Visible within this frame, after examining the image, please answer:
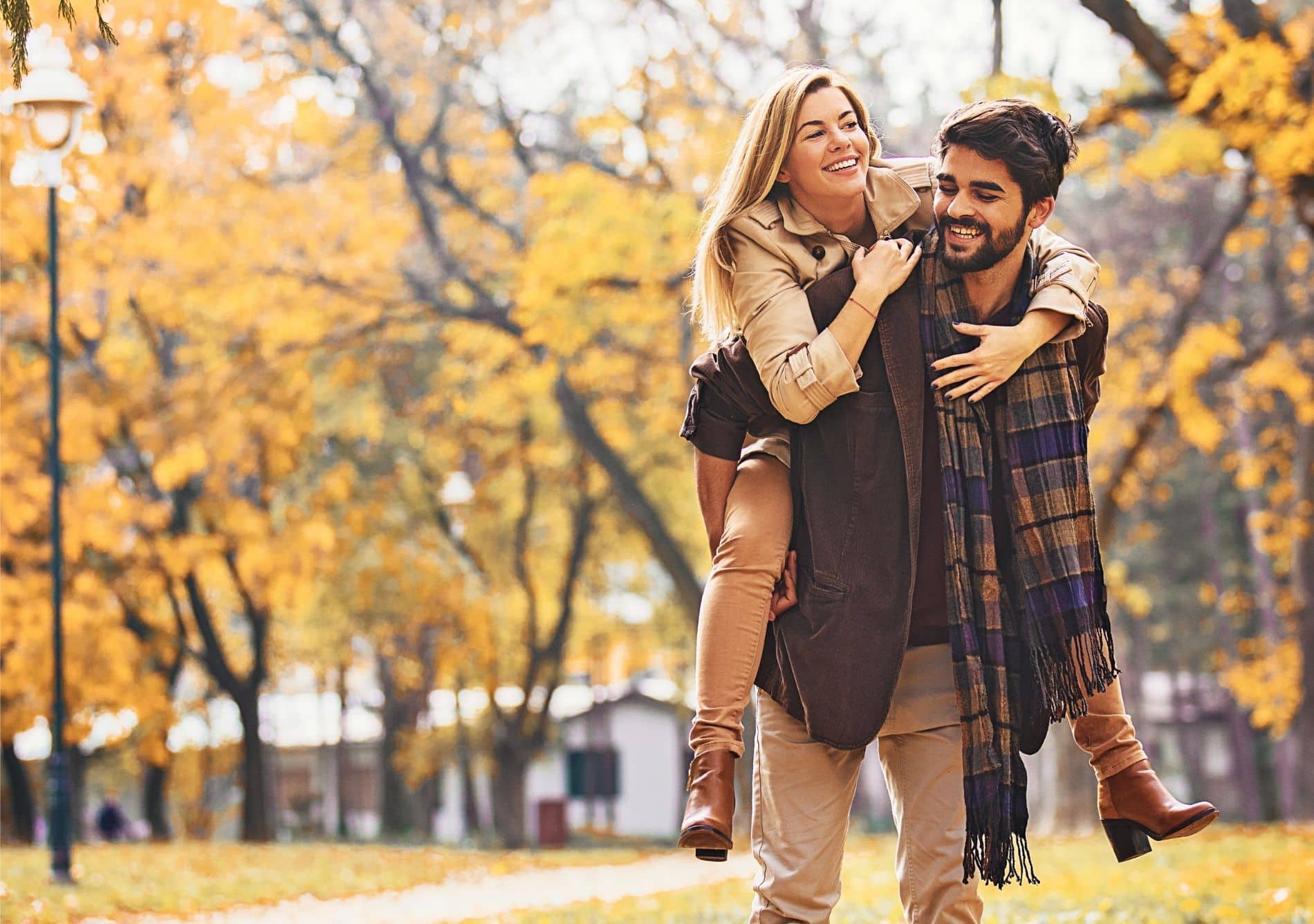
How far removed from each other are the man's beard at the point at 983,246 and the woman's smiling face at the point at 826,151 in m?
0.25

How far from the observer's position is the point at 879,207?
11.8 feet

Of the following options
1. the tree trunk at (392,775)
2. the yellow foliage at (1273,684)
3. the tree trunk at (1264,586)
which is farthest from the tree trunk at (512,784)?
the tree trunk at (1264,586)

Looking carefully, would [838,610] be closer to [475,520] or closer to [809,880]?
[809,880]

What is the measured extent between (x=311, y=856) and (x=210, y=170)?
7.36 m

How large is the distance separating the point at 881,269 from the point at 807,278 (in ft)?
0.67

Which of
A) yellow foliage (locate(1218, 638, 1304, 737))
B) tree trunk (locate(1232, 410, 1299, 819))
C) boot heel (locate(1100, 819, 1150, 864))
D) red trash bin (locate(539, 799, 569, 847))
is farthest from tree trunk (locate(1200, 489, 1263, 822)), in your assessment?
boot heel (locate(1100, 819, 1150, 864))

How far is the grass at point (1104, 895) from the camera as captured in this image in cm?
723

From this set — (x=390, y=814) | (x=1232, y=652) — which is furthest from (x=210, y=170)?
(x=1232, y=652)

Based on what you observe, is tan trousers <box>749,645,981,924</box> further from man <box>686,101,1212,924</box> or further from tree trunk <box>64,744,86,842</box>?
tree trunk <box>64,744,86,842</box>

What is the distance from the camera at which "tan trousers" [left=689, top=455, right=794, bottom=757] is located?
339 centimetres

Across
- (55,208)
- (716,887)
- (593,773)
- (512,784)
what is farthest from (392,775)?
(716,887)

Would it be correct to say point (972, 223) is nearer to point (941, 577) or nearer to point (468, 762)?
point (941, 577)

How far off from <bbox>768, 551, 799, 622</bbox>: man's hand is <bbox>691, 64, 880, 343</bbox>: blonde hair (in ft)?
1.91

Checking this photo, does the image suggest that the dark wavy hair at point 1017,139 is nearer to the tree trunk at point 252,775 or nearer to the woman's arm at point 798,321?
the woman's arm at point 798,321
